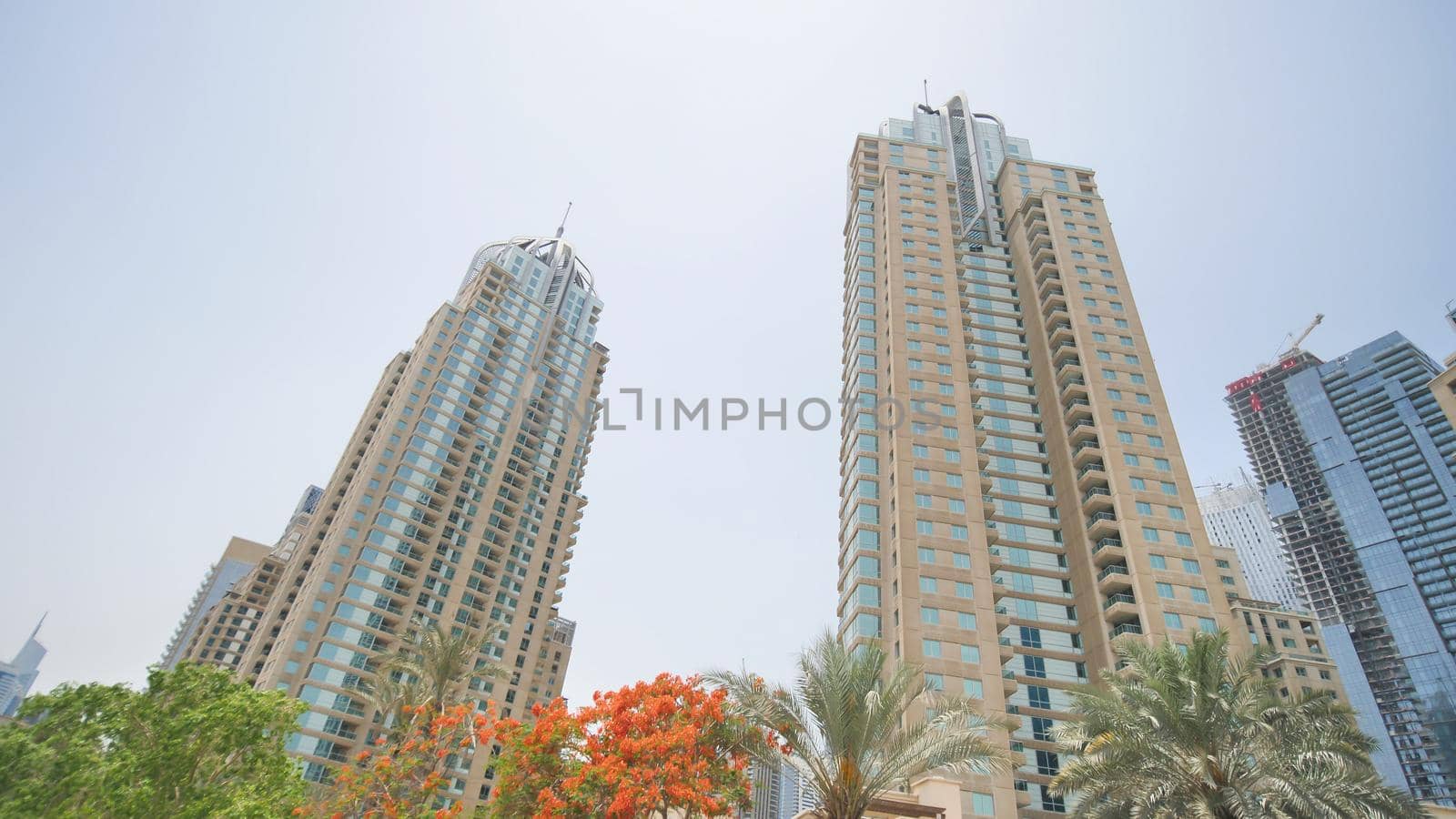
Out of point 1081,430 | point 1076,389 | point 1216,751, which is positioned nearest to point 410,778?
point 1216,751

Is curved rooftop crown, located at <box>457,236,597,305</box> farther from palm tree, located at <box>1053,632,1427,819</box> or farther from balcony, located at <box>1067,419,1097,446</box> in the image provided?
palm tree, located at <box>1053,632,1427,819</box>

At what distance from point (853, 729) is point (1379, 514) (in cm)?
17455

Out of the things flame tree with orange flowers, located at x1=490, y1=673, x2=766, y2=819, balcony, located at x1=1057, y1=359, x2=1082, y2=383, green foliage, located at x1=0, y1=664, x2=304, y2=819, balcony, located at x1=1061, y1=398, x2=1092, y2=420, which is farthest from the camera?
balcony, located at x1=1057, y1=359, x2=1082, y2=383

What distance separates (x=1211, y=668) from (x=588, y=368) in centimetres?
9147

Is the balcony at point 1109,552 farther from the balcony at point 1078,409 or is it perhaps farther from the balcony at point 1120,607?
the balcony at point 1078,409

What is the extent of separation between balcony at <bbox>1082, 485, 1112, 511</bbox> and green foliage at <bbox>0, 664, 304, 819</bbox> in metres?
53.4

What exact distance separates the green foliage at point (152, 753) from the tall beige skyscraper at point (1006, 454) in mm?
33060

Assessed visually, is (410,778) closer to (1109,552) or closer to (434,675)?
(434,675)

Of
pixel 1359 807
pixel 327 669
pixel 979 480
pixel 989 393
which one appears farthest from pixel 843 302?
pixel 1359 807

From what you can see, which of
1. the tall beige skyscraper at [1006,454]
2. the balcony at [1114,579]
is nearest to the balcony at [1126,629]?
the tall beige skyscraper at [1006,454]

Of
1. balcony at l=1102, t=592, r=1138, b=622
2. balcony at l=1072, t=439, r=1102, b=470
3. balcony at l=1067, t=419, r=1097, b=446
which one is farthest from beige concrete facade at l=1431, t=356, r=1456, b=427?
balcony at l=1067, t=419, r=1097, b=446

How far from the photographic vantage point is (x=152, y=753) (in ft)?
61.4

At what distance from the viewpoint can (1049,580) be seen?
185ft

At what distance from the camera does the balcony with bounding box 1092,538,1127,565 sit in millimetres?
53344
